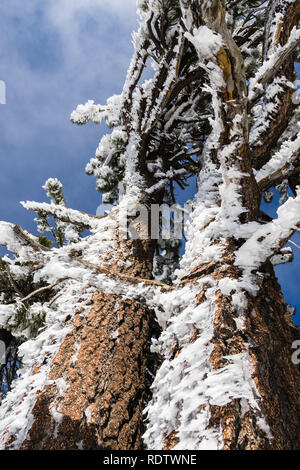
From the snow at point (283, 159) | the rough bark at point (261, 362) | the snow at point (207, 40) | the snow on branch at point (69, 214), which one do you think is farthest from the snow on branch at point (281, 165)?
the snow on branch at point (69, 214)

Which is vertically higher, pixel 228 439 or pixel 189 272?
pixel 189 272

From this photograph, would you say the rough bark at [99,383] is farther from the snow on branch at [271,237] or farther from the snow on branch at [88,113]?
the snow on branch at [88,113]

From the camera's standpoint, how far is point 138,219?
3.63m

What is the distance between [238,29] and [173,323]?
15.9 ft

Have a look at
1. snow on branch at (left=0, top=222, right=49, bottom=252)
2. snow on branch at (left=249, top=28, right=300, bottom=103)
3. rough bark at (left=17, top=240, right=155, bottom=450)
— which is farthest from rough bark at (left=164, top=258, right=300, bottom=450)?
snow on branch at (left=0, top=222, right=49, bottom=252)

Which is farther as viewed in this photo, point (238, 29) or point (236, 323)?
point (238, 29)

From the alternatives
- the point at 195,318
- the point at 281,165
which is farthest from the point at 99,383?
the point at 281,165

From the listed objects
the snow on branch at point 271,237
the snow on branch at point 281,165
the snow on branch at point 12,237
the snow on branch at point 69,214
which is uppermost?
the snow on branch at point 69,214

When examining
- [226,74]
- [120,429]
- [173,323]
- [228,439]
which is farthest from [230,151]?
[120,429]

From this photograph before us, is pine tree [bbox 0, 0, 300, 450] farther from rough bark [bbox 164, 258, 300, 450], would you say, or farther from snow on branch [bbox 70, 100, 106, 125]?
snow on branch [bbox 70, 100, 106, 125]

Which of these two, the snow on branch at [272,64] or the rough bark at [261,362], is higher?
the snow on branch at [272,64]

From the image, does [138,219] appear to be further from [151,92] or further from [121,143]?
[151,92]

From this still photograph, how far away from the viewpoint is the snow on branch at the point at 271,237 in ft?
4.76
